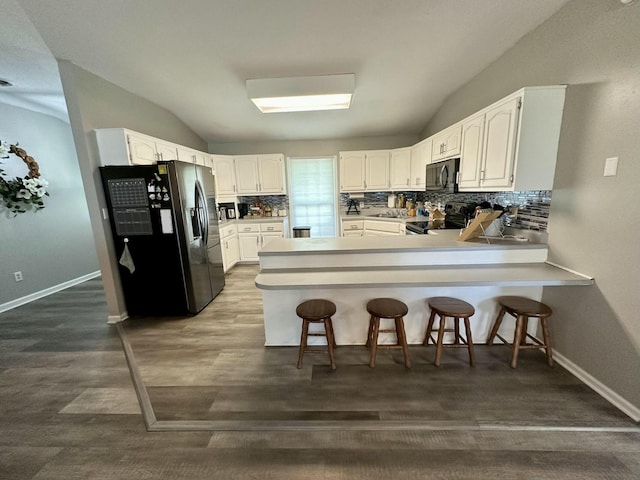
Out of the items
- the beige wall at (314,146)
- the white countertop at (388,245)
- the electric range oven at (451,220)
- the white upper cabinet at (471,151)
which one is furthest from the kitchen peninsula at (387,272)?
the beige wall at (314,146)

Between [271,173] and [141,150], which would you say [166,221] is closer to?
[141,150]

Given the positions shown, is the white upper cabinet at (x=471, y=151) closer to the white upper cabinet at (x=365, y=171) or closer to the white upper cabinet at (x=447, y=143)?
the white upper cabinet at (x=447, y=143)

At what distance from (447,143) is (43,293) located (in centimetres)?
624

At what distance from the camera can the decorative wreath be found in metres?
3.31

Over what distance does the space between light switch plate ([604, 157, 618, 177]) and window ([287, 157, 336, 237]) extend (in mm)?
4115

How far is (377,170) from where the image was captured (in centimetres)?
489

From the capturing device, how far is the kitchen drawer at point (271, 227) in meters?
4.89

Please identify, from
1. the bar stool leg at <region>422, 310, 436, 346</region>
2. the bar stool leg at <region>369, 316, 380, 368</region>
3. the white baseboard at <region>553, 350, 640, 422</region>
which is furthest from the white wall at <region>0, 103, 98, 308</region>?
the white baseboard at <region>553, 350, 640, 422</region>

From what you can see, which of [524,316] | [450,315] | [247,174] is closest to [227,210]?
[247,174]

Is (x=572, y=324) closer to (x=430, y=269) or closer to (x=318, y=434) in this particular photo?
(x=430, y=269)

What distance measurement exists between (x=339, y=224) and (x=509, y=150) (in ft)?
11.5

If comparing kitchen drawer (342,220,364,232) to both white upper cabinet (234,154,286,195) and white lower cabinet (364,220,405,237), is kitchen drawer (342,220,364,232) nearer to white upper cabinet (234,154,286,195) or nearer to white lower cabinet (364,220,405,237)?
white lower cabinet (364,220,405,237)

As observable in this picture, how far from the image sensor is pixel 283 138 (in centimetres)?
509

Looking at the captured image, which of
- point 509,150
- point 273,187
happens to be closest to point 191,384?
point 509,150
